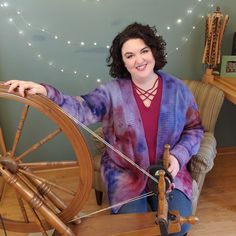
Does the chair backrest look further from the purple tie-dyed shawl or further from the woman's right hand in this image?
the woman's right hand

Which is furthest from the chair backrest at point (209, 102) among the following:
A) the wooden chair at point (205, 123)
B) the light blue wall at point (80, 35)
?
the light blue wall at point (80, 35)

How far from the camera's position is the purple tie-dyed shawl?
4.31ft

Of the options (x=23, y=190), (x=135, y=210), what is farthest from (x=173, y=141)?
(x=23, y=190)

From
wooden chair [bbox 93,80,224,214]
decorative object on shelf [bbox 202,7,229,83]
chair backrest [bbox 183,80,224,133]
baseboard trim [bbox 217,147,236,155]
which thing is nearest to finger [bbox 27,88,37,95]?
wooden chair [bbox 93,80,224,214]

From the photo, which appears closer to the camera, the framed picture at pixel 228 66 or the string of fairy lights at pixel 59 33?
the string of fairy lights at pixel 59 33

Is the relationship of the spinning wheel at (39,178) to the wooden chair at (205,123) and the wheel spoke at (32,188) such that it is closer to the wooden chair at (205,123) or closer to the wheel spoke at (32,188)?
the wheel spoke at (32,188)

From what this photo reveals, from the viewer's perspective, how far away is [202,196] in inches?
77.0

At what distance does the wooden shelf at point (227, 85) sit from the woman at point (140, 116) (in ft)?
1.42

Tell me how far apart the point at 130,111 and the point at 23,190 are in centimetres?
56

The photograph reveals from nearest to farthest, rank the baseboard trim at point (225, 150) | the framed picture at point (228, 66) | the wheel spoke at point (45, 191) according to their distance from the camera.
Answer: the wheel spoke at point (45, 191)
the framed picture at point (228, 66)
the baseboard trim at point (225, 150)

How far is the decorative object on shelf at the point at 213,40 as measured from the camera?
1.80 m

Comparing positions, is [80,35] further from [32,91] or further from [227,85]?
[32,91]

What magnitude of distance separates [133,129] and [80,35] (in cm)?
82

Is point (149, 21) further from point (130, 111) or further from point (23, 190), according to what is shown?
point (23, 190)
